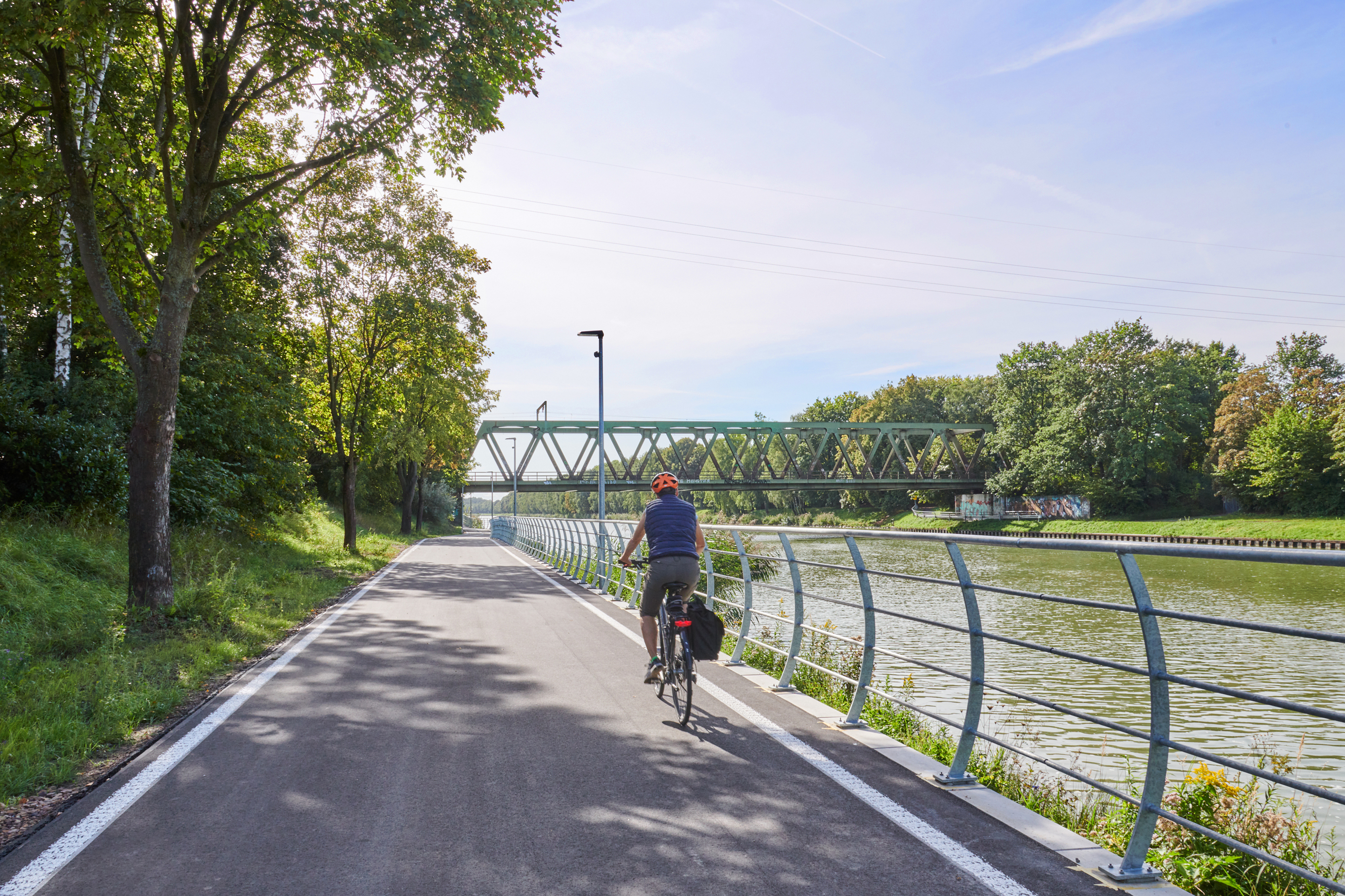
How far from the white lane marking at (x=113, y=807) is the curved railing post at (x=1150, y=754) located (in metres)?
4.17

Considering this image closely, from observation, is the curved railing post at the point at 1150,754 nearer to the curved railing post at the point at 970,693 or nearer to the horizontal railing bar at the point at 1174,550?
the horizontal railing bar at the point at 1174,550

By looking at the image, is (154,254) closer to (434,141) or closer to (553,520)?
(434,141)

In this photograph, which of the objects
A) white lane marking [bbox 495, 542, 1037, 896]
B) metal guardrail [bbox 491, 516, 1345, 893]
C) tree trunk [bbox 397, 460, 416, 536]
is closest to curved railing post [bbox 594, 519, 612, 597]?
metal guardrail [bbox 491, 516, 1345, 893]

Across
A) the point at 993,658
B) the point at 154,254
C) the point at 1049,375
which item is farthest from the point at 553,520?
the point at 1049,375

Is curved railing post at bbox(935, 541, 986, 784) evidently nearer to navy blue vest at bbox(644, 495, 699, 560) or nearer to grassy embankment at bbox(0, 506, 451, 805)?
navy blue vest at bbox(644, 495, 699, 560)

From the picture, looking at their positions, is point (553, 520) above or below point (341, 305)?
below

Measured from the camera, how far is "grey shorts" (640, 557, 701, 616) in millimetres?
6539

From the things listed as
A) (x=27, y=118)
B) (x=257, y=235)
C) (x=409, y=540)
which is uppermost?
(x=27, y=118)

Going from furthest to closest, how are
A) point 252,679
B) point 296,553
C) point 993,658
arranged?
point 296,553
point 993,658
point 252,679

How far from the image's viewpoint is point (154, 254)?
1647cm

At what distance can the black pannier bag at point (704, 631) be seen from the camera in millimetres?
6332

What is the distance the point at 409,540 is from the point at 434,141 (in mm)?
33858

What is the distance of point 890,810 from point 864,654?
1.75 meters

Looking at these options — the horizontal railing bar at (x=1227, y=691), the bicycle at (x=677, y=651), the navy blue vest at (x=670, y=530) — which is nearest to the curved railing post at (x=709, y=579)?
the bicycle at (x=677, y=651)
